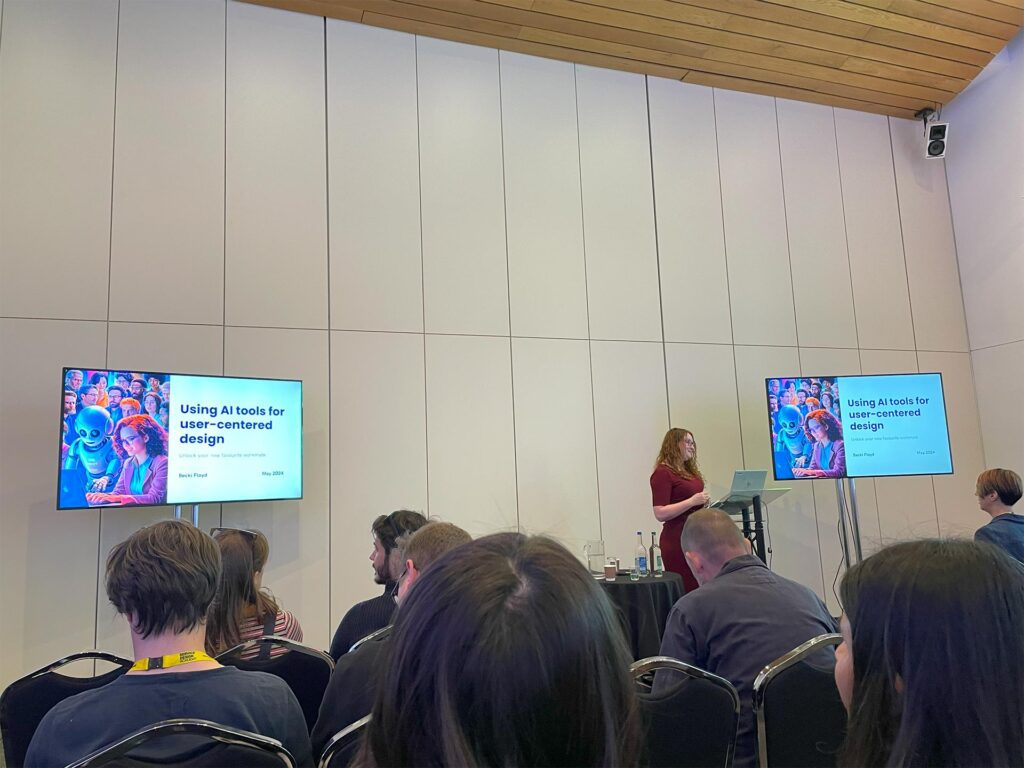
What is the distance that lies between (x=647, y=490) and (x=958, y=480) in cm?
308

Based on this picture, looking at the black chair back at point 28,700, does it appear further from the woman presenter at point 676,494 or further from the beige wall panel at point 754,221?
the beige wall panel at point 754,221

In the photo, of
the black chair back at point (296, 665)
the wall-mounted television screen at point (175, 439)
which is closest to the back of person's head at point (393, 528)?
the black chair back at point (296, 665)

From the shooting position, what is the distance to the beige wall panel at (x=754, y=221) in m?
6.20

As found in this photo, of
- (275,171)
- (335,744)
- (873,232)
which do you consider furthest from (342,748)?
(873,232)

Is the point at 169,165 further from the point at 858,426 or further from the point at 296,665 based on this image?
the point at 858,426

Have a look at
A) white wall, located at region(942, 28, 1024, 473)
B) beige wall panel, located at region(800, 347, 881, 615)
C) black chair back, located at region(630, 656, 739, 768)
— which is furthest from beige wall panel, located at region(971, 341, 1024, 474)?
black chair back, located at region(630, 656, 739, 768)

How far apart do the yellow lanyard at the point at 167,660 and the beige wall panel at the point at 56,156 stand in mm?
3653

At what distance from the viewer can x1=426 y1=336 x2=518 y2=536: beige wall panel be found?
5.10 meters

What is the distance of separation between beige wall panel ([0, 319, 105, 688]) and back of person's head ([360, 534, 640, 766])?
4.19 meters

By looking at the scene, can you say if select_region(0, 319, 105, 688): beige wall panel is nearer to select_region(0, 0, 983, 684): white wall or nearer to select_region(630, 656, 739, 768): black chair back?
select_region(0, 0, 983, 684): white wall

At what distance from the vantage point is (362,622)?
2578 mm

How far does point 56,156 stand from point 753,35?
198 inches

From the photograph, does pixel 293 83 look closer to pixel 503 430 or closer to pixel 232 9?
pixel 232 9

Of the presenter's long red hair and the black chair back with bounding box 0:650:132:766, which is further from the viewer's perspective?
the presenter's long red hair
